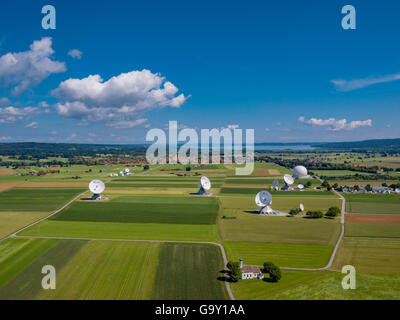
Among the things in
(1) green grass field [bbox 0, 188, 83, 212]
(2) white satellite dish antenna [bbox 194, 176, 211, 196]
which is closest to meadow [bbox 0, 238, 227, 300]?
(1) green grass field [bbox 0, 188, 83, 212]

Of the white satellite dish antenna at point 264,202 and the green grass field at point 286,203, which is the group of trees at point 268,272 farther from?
the green grass field at point 286,203

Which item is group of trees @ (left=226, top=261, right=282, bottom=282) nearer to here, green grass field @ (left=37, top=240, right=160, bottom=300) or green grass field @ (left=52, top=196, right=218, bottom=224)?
green grass field @ (left=37, top=240, right=160, bottom=300)

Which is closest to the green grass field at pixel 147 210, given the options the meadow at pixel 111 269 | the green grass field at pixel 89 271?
the meadow at pixel 111 269

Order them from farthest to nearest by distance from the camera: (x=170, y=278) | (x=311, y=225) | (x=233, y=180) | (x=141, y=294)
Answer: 1. (x=233, y=180)
2. (x=311, y=225)
3. (x=170, y=278)
4. (x=141, y=294)

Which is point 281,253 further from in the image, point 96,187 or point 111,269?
point 96,187

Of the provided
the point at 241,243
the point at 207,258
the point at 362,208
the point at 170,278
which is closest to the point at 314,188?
the point at 362,208
